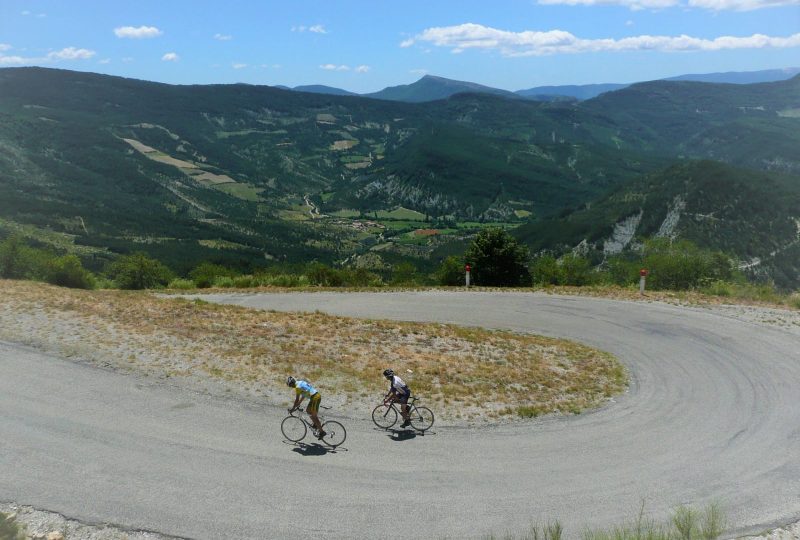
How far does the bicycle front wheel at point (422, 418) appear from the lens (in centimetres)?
1385

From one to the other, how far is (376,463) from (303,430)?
2141 millimetres

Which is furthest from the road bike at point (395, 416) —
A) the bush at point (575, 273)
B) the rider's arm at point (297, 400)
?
the bush at point (575, 273)

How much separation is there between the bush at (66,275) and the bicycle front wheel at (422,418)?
32925 mm

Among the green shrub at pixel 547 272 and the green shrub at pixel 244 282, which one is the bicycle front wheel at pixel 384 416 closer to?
the green shrub at pixel 244 282

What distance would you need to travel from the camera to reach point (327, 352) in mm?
19344

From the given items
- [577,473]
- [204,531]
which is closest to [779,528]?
[577,473]

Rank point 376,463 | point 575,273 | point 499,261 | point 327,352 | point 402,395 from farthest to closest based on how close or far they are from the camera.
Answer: point 575,273, point 499,261, point 327,352, point 402,395, point 376,463

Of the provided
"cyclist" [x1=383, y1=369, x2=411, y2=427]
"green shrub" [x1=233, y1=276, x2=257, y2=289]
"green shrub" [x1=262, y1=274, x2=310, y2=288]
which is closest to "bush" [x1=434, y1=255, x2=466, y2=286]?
"green shrub" [x1=262, y1=274, x2=310, y2=288]

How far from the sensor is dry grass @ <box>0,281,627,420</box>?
15977mm

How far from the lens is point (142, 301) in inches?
994

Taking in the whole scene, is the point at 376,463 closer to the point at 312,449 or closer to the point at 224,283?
the point at 312,449

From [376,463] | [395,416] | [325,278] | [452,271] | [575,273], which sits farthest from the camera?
[575,273]

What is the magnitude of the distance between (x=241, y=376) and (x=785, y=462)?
49.6ft

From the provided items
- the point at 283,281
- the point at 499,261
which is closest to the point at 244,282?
the point at 283,281
